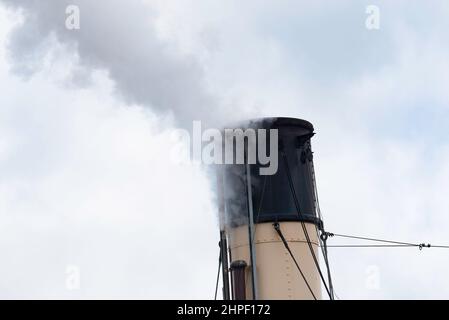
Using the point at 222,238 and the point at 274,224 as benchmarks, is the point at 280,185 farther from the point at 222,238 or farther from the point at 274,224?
the point at 222,238

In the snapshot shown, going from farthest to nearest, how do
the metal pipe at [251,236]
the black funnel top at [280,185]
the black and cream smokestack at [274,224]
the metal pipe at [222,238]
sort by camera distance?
the metal pipe at [222,238]
the black funnel top at [280,185]
the black and cream smokestack at [274,224]
the metal pipe at [251,236]

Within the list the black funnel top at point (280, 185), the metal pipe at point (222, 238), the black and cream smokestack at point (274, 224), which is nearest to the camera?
the black and cream smokestack at point (274, 224)

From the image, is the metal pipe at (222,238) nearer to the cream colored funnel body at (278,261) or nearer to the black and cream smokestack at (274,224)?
the black and cream smokestack at (274,224)

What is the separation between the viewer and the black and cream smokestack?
596 inches

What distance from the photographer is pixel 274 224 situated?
15242mm

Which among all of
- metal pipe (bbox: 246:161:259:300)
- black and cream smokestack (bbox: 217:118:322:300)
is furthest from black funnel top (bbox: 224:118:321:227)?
metal pipe (bbox: 246:161:259:300)

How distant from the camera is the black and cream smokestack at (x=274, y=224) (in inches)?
596

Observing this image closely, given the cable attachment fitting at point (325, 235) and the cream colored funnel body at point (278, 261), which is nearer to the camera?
the cream colored funnel body at point (278, 261)

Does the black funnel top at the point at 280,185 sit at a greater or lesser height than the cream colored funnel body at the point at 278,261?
greater

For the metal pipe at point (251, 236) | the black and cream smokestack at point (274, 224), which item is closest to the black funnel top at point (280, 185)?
the black and cream smokestack at point (274, 224)

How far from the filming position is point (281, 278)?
1511 centimetres

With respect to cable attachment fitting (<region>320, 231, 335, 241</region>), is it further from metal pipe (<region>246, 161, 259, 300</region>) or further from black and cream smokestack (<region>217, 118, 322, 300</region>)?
metal pipe (<region>246, 161, 259, 300</region>)
